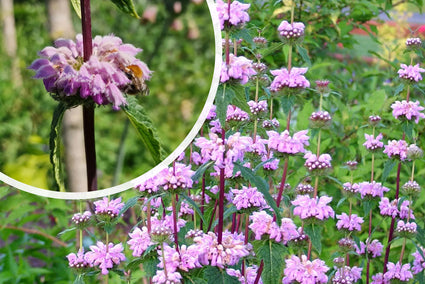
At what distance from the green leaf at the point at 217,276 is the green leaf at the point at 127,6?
13.6 inches

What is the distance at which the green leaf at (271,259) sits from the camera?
84 cm

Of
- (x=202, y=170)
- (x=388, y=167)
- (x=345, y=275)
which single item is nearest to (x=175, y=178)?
(x=202, y=170)

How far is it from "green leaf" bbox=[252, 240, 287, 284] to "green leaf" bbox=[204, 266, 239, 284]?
5cm

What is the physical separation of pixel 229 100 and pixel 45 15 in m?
0.25

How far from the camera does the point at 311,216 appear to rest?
97 cm

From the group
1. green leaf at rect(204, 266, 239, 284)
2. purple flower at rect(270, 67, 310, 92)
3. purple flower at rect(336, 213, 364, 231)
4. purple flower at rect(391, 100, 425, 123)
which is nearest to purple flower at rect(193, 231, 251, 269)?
green leaf at rect(204, 266, 239, 284)

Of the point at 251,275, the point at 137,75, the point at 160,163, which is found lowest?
the point at 251,275

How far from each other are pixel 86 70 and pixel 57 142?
4.0 inches

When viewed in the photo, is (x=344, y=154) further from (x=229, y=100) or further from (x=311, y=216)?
(x=229, y=100)

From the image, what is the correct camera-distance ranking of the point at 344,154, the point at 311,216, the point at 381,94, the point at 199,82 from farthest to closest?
the point at 344,154, the point at 381,94, the point at 311,216, the point at 199,82

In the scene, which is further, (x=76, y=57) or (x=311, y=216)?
(x=311, y=216)

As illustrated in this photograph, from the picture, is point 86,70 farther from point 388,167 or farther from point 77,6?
point 388,167

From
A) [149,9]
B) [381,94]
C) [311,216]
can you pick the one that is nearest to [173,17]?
[149,9]

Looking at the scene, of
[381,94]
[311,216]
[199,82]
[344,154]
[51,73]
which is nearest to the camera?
[51,73]
